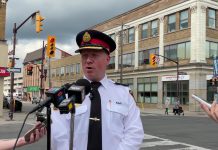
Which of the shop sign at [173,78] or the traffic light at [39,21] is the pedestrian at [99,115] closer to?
the traffic light at [39,21]

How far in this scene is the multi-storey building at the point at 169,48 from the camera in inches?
1683

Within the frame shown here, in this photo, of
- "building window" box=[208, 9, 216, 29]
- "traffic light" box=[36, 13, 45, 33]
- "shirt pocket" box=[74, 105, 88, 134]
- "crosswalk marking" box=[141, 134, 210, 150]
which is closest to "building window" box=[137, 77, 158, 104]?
"building window" box=[208, 9, 216, 29]

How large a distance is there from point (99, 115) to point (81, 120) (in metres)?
0.15

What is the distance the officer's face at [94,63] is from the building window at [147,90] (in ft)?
152

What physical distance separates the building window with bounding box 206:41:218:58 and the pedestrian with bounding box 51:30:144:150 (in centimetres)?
4173

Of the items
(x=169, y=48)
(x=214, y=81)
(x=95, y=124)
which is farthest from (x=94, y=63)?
(x=169, y=48)

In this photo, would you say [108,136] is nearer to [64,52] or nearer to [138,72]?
[138,72]

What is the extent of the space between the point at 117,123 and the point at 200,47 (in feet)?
134

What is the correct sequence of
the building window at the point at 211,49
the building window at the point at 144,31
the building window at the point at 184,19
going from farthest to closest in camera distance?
the building window at the point at 144,31 < the building window at the point at 184,19 < the building window at the point at 211,49

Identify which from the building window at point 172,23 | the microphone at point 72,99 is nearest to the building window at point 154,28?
the building window at point 172,23

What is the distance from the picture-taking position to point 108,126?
315 centimetres

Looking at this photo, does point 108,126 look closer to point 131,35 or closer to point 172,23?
point 172,23

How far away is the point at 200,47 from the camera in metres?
42.6

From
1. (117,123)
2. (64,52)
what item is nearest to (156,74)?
(117,123)
